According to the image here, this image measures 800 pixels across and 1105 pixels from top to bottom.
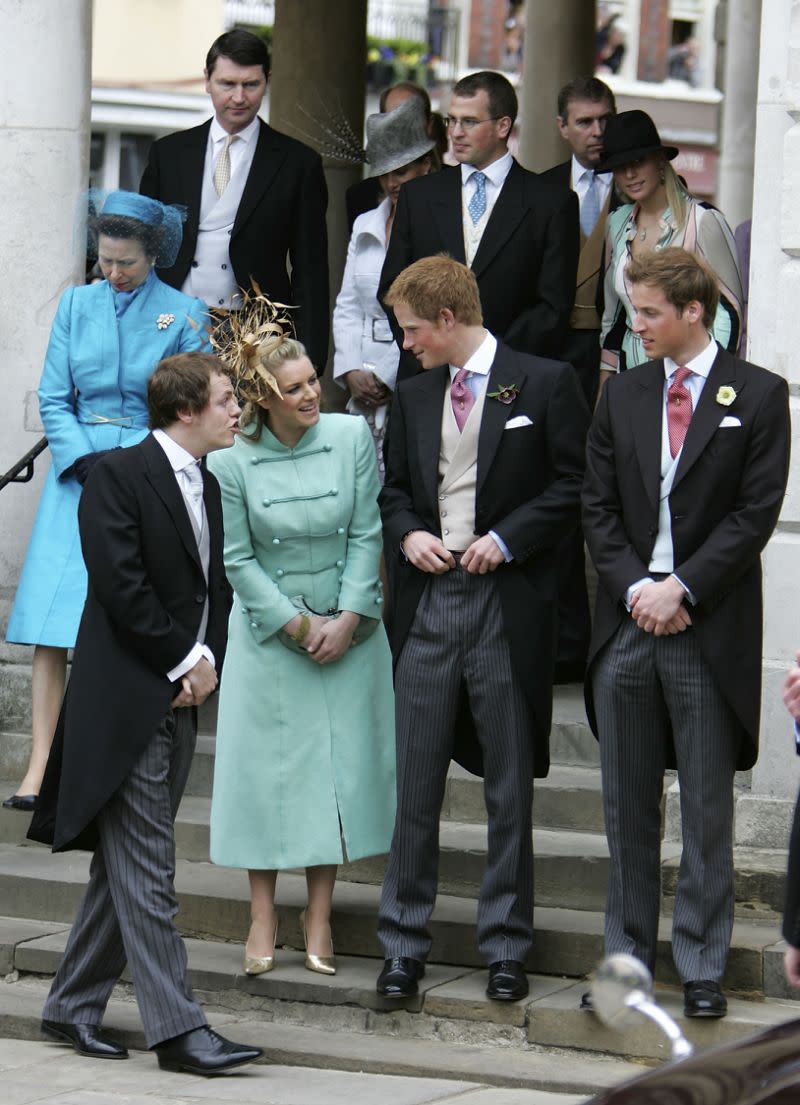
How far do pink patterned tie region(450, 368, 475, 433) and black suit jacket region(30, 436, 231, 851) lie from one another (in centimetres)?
91

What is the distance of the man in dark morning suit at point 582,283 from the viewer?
809cm

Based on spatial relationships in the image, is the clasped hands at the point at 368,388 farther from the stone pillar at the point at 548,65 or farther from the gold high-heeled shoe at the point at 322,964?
the stone pillar at the point at 548,65

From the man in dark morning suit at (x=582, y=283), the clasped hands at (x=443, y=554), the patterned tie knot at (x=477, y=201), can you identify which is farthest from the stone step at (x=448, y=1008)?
the patterned tie knot at (x=477, y=201)

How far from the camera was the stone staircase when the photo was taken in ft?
20.0

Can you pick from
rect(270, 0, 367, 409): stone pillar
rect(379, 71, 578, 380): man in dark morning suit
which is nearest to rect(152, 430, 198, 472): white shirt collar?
rect(379, 71, 578, 380): man in dark morning suit

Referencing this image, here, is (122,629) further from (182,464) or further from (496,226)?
Result: (496,226)

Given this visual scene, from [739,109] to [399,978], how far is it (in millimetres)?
15269

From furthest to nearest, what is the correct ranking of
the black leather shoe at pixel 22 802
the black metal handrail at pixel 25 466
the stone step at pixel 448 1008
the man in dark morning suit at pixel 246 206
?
the man in dark morning suit at pixel 246 206
the black metal handrail at pixel 25 466
the black leather shoe at pixel 22 802
the stone step at pixel 448 1008

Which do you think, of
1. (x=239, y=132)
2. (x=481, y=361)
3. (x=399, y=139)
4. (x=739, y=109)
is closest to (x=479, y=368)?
(x=481, y=361)

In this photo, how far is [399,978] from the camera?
6293mm

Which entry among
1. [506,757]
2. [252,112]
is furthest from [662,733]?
[252,112]

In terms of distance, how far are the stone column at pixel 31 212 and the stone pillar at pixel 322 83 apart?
12.2 feet

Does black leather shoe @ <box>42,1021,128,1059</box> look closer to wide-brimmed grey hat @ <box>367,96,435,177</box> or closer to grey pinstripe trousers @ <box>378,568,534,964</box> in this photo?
grey pinstripe trousers @ <box>378,568,534,964</box>

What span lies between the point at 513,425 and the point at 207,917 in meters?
1.93
